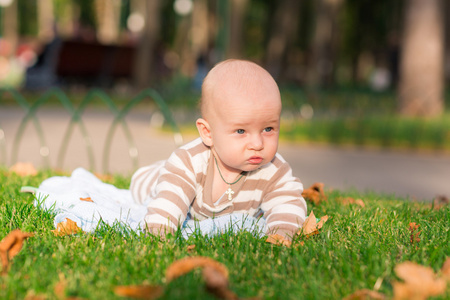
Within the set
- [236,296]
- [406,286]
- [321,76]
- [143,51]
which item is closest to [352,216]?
[406,286]

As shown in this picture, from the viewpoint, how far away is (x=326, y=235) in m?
2.61

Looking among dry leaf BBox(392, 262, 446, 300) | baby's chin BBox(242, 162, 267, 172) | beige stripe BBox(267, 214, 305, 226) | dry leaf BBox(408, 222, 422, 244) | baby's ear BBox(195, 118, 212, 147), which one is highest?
baby's ear BBox(195, 118, 212, 147)

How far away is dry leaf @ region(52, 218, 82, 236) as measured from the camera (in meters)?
2.59

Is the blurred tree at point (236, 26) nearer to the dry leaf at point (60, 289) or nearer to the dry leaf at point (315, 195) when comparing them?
the dry leaf at point (315, 195)

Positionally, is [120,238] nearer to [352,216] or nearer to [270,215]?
[270,215]

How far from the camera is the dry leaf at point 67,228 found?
8.50ft

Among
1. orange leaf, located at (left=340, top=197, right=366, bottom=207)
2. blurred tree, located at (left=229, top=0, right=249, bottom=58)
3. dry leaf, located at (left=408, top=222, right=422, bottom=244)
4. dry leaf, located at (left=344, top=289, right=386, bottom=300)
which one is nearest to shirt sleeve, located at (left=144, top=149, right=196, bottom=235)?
dry leaf, located at (left=344, top=289, right=386, bottom=300)

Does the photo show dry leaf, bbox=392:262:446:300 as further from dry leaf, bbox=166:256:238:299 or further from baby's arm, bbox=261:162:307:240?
baby's arm, bbox=261:162:307:240

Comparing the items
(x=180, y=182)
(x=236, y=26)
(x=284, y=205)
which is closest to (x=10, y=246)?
(x=180, y=182)

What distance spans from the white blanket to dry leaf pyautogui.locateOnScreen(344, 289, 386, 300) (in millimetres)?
745

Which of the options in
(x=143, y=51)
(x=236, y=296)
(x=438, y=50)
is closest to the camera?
(x=236, y=296)

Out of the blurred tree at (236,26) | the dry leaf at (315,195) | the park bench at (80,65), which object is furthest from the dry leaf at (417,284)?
the park bench at (80,65)

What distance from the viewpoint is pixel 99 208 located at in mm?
2975

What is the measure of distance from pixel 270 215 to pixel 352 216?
0.51 meters
